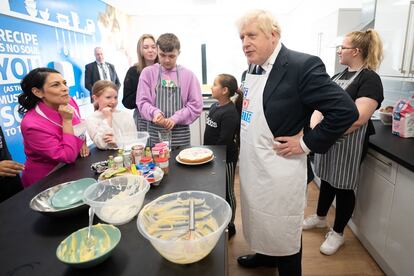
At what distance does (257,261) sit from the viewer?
5.25 ft

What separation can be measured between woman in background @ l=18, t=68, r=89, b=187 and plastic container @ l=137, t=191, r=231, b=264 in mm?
811

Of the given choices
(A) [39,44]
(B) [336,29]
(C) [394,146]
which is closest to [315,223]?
(C) [394,146]

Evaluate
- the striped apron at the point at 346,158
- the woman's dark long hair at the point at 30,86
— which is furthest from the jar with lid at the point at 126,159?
the striped apron at the point at 346,158

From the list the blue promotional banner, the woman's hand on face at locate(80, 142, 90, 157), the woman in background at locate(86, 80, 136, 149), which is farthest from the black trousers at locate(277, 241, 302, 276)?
the blue promotional banner

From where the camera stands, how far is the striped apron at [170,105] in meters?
1.72

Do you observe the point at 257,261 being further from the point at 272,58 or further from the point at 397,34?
the point at 397,34

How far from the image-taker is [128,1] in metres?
4.84

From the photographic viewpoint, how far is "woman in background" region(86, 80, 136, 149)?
5.21 feet

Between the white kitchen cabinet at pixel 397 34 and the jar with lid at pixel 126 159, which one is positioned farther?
the white kitchen cabinet at pixel 397 34

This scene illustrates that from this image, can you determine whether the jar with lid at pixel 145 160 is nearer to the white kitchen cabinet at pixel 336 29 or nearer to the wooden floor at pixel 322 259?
the wooden floor at pixel 322 259

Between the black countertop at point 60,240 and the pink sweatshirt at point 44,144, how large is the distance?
0.26 metres

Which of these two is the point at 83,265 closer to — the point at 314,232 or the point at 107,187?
the point at 107,187

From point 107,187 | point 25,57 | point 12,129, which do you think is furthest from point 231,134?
point 25,57

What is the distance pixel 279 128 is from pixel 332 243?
117 cm
